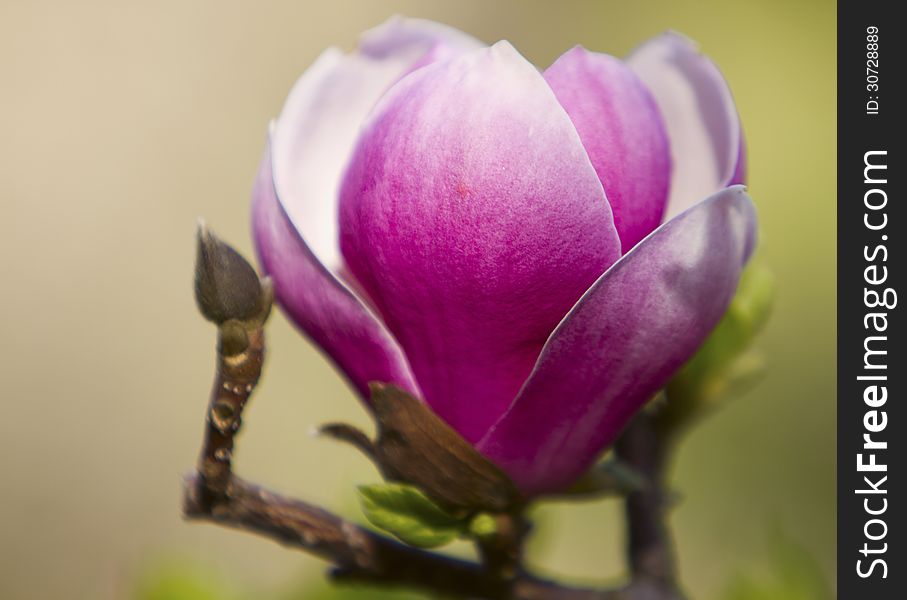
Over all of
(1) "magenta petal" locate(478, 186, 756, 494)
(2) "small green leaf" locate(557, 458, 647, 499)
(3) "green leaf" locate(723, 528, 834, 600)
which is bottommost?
(3) "green leaf" locate(723, 528, 834, 600)

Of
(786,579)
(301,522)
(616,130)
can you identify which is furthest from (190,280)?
(616,130)

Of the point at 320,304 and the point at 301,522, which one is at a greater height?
the point at 320,304

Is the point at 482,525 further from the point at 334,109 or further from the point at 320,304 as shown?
the point at 334,109

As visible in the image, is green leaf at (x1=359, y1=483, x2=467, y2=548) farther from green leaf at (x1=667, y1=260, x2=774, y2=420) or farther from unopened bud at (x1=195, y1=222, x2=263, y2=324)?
green leaf at (x1=667, y1=260, x2=774, y2=420)

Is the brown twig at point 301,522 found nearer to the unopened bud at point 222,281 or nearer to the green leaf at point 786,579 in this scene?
the unopened bud at point 222,281

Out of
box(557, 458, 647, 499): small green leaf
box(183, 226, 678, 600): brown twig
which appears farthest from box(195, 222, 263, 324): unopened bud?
box(557, 458, 647, 499): small green leaf
